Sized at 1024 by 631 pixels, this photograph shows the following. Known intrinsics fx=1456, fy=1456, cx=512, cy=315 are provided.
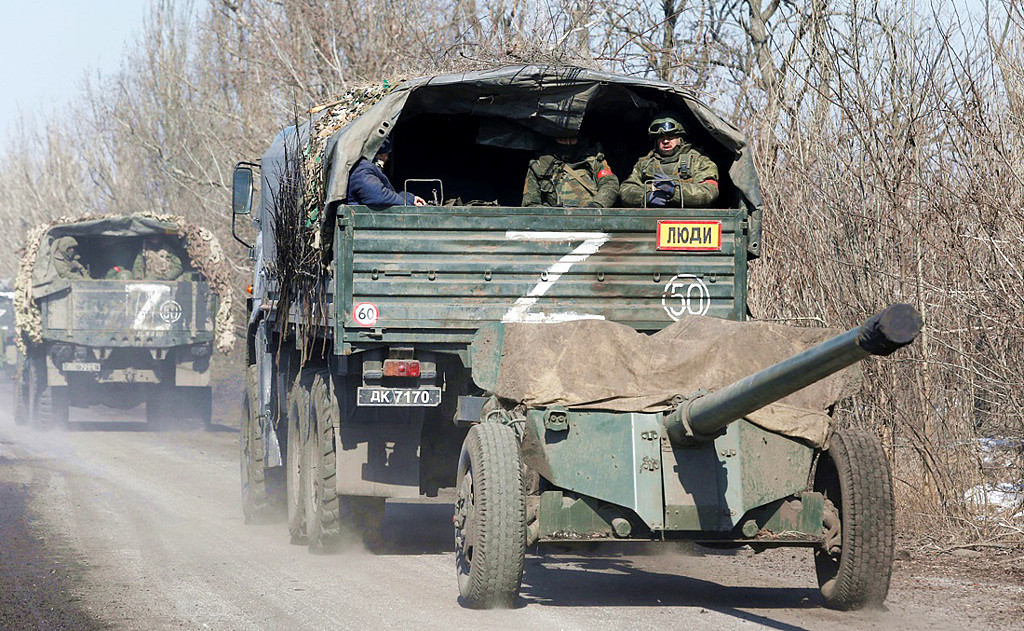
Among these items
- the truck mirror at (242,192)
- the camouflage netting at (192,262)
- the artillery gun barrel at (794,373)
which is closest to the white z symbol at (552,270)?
the artillery gun barrel at (794,373)

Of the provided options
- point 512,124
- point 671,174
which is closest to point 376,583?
point 671,174

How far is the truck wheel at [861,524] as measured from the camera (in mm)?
6832

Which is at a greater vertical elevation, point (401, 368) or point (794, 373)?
point (401, 368)

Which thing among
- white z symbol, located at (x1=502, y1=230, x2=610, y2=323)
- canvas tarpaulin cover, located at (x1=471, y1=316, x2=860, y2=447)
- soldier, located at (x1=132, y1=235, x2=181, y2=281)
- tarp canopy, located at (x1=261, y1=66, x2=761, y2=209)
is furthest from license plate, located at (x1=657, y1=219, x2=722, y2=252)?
soldier, located at (x1=132, y1=235, x2=181, y2=281)

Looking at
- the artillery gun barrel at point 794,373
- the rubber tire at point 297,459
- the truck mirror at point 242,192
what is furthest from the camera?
the truck mirror at point 242,192

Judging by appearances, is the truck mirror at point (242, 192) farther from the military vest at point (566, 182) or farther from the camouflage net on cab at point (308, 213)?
the military vest at point (566, 182)

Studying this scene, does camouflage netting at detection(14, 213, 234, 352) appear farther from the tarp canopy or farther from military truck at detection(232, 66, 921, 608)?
the tarp canopy

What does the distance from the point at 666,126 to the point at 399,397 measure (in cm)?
250

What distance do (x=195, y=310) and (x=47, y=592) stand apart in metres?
14.2

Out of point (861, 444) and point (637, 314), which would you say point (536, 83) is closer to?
point (637, 314)

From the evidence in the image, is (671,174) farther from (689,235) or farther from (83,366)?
(83,366)

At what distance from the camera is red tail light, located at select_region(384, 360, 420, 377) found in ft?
27.7

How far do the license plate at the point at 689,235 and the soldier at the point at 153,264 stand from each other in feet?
49.3

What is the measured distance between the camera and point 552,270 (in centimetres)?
866
